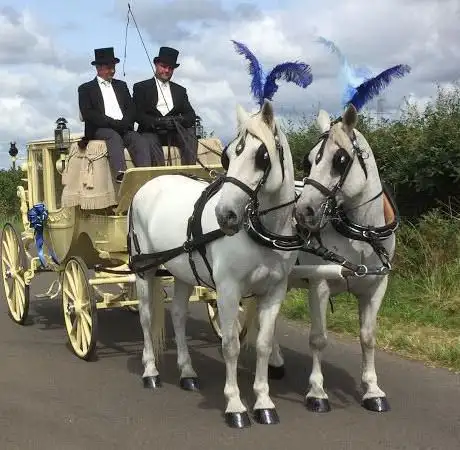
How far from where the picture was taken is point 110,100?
695cm

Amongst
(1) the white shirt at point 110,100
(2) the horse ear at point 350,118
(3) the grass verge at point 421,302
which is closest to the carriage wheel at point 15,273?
(1) the white shirt at point 110,100

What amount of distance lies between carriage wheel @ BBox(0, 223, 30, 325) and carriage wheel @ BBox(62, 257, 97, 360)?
1381 mm

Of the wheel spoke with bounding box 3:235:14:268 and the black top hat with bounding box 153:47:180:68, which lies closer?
the black top hat with bounding box 153:47:180:68

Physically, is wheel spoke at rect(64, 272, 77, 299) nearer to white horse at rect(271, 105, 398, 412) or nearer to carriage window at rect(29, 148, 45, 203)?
carriage window at rect(29, 148, 45, 203)

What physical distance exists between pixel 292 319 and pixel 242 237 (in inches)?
151

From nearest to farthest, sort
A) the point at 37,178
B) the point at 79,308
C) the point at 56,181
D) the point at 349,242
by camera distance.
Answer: the point at 349,242 → the point at 79,308 → the point at 56,181 → the point at 37,178

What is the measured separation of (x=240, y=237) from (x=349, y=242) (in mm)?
823

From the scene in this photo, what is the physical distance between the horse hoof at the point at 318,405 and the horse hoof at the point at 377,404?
277 millimetres

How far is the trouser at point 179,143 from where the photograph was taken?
6.69 meters

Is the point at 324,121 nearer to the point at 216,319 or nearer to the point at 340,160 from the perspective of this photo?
the point at 340,160

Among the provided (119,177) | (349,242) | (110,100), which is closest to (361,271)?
(349,242)

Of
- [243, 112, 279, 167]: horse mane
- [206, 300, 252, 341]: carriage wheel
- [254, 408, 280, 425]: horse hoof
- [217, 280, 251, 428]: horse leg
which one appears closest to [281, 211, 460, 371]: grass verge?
[206, 300, 252, 341]: carriage wheel

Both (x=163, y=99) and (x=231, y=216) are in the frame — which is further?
(x=163, y=99)

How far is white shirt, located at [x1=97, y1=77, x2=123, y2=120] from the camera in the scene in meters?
6.90
